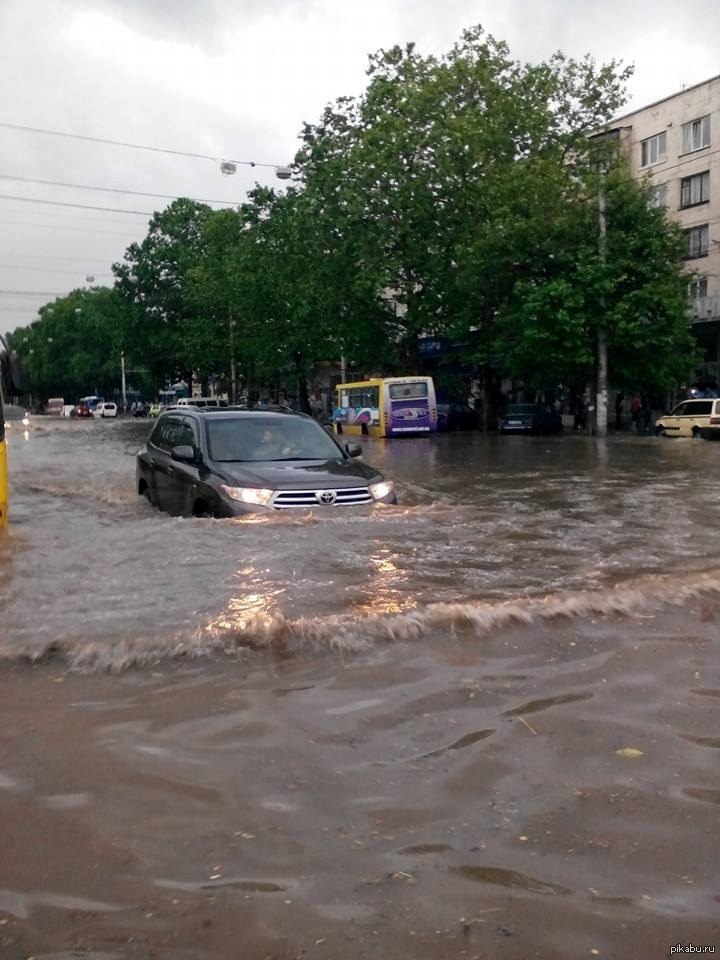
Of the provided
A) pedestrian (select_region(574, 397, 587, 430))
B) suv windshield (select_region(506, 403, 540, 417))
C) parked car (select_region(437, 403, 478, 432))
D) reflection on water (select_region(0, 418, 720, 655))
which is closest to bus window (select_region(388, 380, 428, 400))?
suv windshield (select_region(506, 403, 540, 417))

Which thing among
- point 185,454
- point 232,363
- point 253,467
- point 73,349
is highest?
point 73,349

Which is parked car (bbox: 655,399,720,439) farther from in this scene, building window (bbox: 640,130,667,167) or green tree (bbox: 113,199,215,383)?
green tree (bbox: 113,199,215,383)

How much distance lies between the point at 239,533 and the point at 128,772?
17.1ft

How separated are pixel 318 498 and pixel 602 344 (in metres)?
28.1

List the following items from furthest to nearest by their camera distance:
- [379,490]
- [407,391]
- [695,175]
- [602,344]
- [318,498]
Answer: [695,175] → [407,391] → [602,344] → [379,490] → [318,498]

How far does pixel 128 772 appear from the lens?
4.02 meters

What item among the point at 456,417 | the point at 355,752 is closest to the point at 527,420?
the point at 456,417

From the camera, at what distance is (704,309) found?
41.1 meters

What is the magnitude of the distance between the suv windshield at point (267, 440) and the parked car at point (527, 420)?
100 feet

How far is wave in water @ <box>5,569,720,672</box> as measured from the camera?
222 inches

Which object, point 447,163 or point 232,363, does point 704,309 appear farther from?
point 232,363

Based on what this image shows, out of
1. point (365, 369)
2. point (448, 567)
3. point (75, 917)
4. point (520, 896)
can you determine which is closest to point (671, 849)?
point (520, 896)

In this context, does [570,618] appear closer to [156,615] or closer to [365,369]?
[156,615]

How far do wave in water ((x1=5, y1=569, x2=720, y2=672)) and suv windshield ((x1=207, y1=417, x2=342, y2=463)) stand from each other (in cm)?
425
